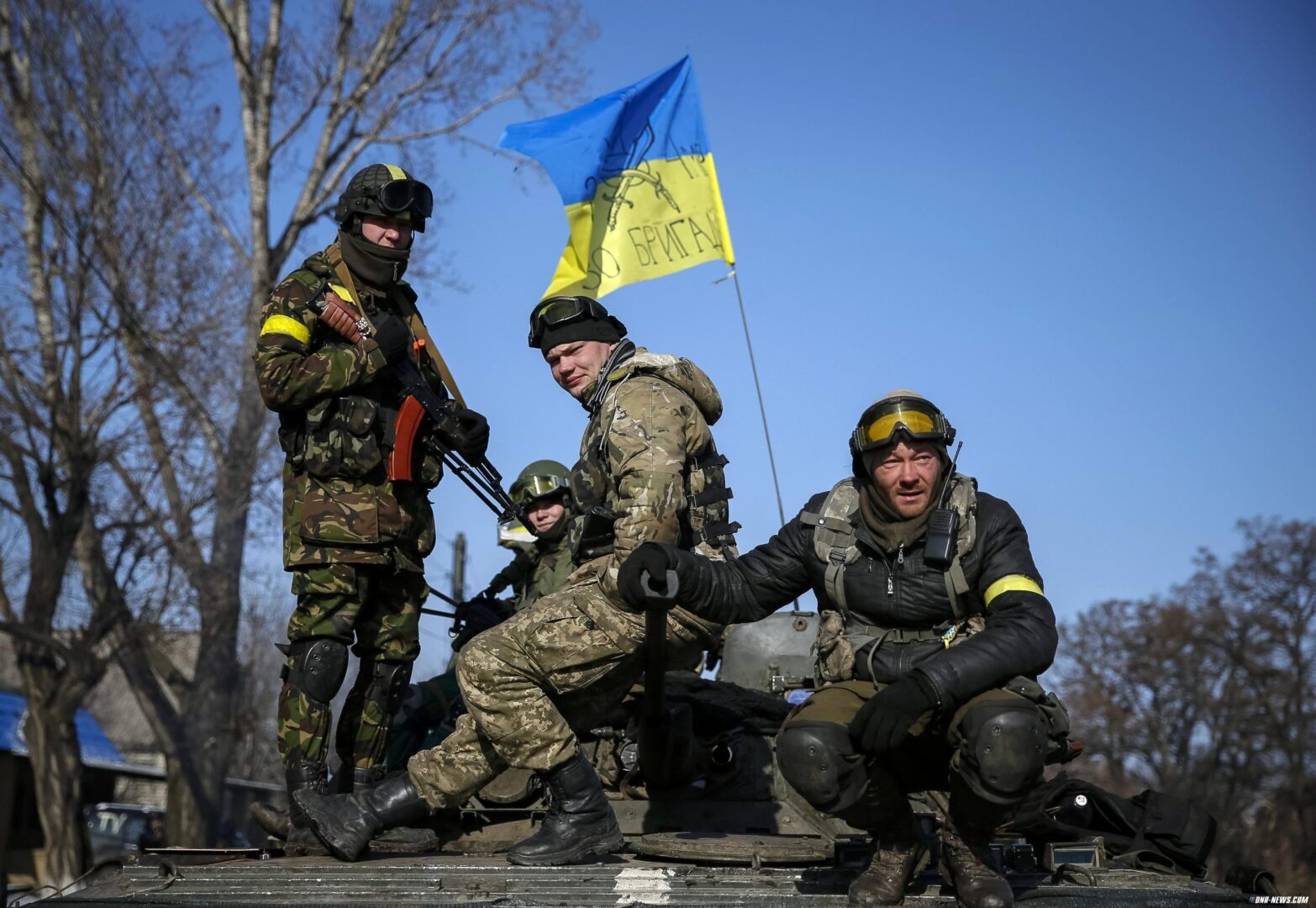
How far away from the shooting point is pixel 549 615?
16.9 feet

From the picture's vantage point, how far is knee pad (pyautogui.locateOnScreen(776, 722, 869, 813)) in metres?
4.20

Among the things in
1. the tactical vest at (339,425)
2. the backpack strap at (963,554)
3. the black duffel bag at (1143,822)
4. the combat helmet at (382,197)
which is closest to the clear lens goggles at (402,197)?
the combat helmet at (382,197)

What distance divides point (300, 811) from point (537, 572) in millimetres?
3474

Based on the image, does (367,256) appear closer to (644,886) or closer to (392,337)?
(392,337)

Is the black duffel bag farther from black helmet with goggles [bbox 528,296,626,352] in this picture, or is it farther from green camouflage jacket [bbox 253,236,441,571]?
green camouflage jacket [bbox 253,236,441,571]

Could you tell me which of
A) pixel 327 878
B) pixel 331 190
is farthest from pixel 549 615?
pixel 331 190

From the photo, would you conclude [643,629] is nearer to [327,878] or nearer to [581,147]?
[327,878]

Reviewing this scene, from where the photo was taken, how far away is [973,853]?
4.31m

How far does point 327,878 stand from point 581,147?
6.65 m

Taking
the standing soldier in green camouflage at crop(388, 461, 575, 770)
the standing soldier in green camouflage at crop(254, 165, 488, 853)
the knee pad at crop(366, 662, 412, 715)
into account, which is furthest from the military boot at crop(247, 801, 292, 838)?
the standing soldier in green camouflage at crop(388, 461, 575, 770)

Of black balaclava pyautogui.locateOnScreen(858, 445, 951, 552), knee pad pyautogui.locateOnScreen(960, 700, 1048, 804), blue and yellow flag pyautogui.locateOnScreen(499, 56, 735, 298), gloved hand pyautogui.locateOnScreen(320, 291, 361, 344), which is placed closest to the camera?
knee pad pyautogui.locateOnScreen(960, 700, 1048, 804)

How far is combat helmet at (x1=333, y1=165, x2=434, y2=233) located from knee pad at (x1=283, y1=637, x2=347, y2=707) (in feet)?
5.39

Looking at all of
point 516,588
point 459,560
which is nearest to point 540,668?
point 516,588

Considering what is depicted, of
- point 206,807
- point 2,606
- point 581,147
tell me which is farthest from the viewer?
point 206,807
